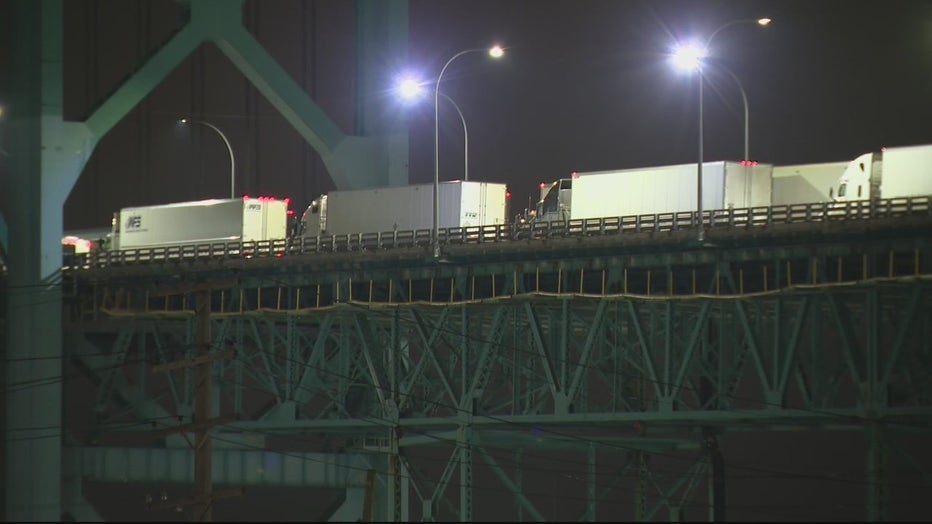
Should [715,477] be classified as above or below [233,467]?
above

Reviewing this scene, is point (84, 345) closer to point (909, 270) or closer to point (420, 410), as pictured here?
point (420, 410)

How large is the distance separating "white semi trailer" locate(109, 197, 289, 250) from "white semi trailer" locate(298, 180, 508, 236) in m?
3.31

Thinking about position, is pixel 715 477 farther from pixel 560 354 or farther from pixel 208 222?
pixel 208 222

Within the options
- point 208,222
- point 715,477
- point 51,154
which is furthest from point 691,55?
point 51,154

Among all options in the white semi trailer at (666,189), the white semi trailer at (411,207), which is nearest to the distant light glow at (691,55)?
the white semi trailer at (666,189)

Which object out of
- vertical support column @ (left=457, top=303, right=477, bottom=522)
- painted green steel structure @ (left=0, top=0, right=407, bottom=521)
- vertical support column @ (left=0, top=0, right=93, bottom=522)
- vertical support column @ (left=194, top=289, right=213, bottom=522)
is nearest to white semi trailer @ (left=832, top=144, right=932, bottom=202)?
vertical support column @ (left=457, top=303, right=477, bottom=522)

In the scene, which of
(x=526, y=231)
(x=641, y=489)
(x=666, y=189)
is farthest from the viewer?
(x=641, y=489)

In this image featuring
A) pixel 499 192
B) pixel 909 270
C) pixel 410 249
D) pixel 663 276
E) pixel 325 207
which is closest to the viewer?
pixel 909 270

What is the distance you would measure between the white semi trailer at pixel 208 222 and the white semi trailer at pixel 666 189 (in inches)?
632

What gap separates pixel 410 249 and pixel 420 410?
687 cm

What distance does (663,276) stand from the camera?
61.8 m

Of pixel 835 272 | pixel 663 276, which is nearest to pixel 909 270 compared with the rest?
pixel 835 272

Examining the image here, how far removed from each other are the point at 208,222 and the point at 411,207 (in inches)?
479

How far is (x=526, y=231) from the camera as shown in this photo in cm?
6431
